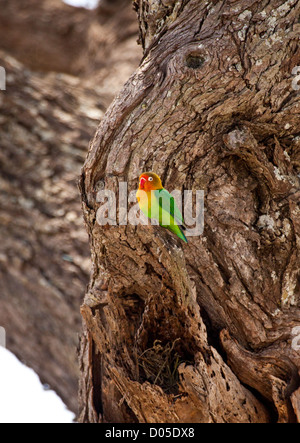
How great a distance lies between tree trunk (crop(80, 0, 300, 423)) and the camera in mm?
1861

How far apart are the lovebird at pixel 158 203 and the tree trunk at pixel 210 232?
6cm

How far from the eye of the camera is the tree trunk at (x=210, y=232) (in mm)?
1861

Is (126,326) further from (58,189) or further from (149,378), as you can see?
(58,189)

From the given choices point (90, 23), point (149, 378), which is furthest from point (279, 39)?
point (90, 23)

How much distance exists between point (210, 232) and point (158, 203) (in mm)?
355

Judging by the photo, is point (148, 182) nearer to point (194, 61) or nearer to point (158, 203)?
point (158, 203)

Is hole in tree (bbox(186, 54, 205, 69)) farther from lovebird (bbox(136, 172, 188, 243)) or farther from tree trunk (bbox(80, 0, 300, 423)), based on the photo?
lovebird (bbox(136, 172, 188, 243))

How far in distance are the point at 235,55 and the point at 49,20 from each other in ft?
13.6

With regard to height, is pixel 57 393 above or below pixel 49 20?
below

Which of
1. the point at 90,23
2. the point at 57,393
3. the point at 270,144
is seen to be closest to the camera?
the point at 270,144

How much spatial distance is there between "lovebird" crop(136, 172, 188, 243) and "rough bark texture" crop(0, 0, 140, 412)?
56.1 inches

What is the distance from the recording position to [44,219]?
3.31 m

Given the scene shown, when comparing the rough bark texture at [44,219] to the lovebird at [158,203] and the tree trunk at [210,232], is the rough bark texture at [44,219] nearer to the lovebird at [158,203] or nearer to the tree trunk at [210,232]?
the tree trunk at [210,232]

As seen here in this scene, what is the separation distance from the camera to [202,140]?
1962mm
